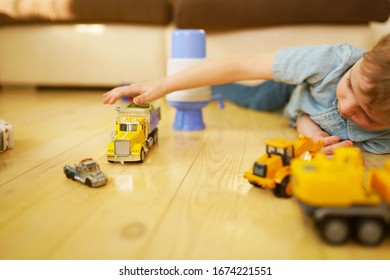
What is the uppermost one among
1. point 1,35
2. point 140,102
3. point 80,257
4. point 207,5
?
point 207,5

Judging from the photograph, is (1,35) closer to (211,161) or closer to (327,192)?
(211,161)

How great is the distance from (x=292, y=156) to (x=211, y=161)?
Result: 22 centimetres

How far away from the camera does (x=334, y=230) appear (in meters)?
0.49

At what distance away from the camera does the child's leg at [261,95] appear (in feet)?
4.57

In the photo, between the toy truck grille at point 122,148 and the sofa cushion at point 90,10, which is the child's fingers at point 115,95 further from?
the sofa cushion at point 90,10

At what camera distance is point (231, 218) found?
58cm

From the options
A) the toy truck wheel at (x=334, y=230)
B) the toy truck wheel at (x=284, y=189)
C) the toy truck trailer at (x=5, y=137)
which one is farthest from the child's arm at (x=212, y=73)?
the toy truck wheel at (x=334, y=230)

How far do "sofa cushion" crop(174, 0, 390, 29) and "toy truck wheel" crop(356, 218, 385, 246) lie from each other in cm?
126

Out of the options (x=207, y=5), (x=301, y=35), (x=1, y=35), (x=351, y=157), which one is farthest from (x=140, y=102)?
(x=1, y=35)

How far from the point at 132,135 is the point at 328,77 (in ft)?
1.65
